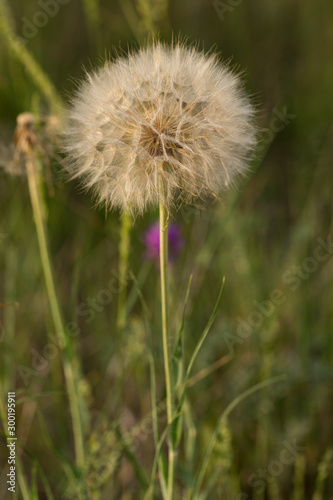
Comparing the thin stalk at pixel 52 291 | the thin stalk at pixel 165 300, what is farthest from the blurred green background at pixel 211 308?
the thin stalk at pixel 165 300

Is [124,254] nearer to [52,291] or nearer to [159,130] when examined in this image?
[52,291]

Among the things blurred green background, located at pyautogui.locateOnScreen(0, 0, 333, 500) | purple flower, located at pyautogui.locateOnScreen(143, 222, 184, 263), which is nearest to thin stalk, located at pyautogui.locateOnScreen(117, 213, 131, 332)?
blurred green background, located at pyautogui.locateOnScreen(0, 0, 333, 500)

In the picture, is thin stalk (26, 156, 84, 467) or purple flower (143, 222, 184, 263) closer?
thin stalk (26, 156, 84, 467)

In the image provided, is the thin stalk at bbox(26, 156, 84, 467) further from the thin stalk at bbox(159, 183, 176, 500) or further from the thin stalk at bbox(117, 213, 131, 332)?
the thin stalk at bbox(159, 183, 176, 500)

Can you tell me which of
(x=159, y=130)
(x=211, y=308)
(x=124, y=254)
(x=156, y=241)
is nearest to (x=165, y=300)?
(x=159, y=130)

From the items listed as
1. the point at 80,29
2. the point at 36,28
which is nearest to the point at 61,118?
the point at 36,28

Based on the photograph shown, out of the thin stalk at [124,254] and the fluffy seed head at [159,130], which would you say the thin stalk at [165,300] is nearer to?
the fluffy seed head at [159,130]

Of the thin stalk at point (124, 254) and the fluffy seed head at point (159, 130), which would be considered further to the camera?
the thin stalk at point (124, 254)
